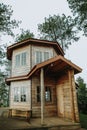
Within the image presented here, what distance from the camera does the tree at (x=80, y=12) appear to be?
1555 centimetres

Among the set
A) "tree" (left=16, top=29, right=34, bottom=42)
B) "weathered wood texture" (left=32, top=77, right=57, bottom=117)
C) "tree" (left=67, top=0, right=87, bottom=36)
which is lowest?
"weathered wood texture" (left=32, top=77, right=57, bottom=117)

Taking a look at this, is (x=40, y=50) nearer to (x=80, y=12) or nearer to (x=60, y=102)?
(x=60, y=102)

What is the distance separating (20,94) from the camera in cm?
1288

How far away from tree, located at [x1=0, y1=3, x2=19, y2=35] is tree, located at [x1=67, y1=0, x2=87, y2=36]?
6943 millimetres

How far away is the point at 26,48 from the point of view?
13984 mm

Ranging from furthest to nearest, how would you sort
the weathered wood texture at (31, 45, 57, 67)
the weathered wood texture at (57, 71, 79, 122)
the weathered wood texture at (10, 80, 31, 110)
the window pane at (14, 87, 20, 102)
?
the weathered wood texture at (31, 45, 57, 67)
the window pane at (14, 87, 20, 102)
the weathered wood texture at (10, 80, 31, 110)
the weathered wood texture at (57, 71, 79, 122)

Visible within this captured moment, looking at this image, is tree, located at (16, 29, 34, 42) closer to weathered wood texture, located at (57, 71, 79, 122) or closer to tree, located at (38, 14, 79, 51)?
tree, located at (38, 14, 79, 51)

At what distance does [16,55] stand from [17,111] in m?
5.14

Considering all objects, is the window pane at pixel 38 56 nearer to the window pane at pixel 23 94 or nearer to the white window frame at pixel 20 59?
the white window frame at pixel 20 59

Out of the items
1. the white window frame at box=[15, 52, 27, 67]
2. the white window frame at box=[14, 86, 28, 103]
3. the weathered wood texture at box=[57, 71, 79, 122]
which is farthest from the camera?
the white window frame at box=[15, 52, 27, 67]

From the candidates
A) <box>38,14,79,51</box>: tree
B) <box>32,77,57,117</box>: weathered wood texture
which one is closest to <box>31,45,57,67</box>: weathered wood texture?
<box>32,77,57,117</box>: weathered wood texture

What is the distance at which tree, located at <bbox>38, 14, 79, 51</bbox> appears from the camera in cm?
2386

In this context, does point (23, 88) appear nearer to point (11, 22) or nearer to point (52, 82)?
point (52, 82)

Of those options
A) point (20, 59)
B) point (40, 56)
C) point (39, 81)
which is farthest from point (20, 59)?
point (39, 81)
